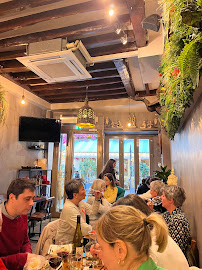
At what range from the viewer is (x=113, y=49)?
3.71 m

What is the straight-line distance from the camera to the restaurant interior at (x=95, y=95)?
2.36 m

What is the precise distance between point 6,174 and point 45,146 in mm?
1934

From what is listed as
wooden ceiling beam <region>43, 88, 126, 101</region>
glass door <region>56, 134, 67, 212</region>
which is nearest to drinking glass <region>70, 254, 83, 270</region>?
wooden ceiling beam <region>43, 88, 126, 101</region>

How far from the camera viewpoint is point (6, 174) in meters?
4.94

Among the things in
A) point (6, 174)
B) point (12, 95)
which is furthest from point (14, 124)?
point (6, 174)

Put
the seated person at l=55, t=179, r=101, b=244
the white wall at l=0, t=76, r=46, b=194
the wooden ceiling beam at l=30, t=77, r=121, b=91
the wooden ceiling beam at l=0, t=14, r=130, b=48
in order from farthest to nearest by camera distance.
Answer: the wooden ceiling beam at l=30, t=77, r=121, b=91, the white wall at l=0, t=76, r=46, b=194, the wooden ceiling beam at l=0, t=14, r=130, b=48, the seated person at l=55, t=179, r=101, b=244

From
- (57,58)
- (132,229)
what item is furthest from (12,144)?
(132,229)

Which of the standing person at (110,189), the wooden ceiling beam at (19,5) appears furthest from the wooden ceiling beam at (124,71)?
the standing person at (110,189)

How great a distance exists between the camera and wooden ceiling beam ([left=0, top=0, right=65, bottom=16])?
2.56 metres

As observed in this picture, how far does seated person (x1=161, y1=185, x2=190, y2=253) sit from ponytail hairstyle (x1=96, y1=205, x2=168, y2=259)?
3.68 ft

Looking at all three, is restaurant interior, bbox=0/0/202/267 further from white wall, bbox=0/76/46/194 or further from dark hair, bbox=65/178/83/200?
dark hair, bbox=65/178/83/200

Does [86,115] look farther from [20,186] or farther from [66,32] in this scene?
[20,186]

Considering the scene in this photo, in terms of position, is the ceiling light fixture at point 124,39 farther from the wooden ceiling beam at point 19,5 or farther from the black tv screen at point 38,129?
the black tv screen at point 38,129

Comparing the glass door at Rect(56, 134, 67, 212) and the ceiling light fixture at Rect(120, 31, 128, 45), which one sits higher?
the ceiling light fixture at Rect(120, 31, 128, 45)
